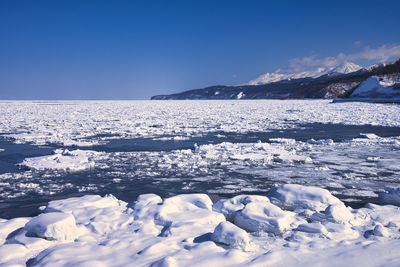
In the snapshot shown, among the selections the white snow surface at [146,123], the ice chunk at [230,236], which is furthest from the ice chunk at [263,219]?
the white snow surface at [146,123]

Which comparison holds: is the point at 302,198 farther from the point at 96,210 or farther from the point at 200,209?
the point at 96,210

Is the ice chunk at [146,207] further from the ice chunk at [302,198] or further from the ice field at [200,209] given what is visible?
the ice chunk at [302,198]

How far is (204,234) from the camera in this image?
2.82m

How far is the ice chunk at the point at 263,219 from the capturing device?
286cm

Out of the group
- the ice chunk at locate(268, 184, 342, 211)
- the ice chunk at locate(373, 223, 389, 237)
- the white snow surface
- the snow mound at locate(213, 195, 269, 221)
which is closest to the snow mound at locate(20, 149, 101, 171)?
the white snow surface

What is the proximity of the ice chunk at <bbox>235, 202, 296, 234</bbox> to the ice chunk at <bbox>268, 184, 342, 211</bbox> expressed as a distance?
0.36m

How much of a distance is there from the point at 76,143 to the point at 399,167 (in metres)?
7.00

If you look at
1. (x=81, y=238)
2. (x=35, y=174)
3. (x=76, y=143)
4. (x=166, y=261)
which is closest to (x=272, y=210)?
(x=166, y=261)

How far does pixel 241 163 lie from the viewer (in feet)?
19.0

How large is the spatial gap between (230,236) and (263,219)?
47 centimetres

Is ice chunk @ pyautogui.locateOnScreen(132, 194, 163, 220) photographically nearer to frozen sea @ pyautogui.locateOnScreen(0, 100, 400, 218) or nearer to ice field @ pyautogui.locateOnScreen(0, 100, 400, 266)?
ice field @ pyautogui.locateOnScreen(0, 100, 400, 266)

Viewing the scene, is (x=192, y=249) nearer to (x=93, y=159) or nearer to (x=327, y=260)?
(x=327, y=260)

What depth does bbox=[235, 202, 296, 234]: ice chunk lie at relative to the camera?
2859mm

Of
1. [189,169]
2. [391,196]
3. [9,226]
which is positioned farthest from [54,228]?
[391,196]
